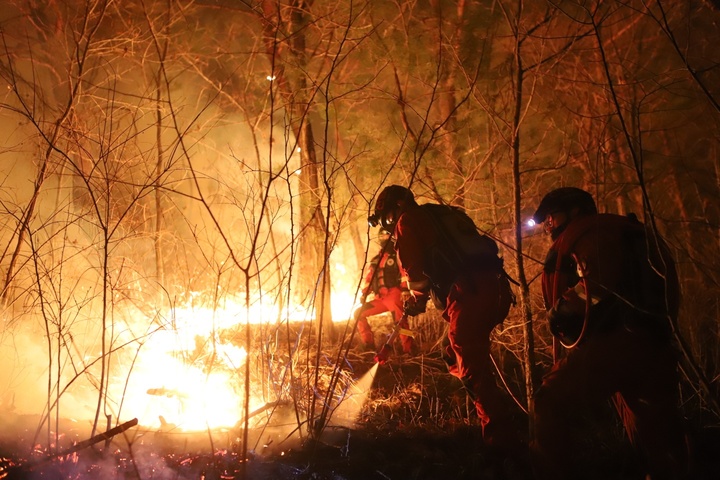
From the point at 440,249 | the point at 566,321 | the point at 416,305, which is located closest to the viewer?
the point at 566,321

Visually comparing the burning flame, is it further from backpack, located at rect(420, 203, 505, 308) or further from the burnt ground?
backpack, located at rect(420, 203, 505, 308)

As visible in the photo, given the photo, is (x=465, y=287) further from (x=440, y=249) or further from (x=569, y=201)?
(x=569, y=201)

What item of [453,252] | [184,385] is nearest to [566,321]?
[453,252]

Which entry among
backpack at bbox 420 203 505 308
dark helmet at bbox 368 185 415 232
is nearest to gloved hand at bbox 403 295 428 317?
backpack at bbox 420 203 505 308

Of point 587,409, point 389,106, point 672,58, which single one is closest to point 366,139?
point 389,106

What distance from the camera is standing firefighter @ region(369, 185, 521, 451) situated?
372 cm

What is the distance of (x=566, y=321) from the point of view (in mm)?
3045

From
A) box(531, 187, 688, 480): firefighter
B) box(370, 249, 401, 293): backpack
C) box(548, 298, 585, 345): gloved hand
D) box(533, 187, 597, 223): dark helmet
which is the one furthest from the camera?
box(370, 249, 401, 293): backpack

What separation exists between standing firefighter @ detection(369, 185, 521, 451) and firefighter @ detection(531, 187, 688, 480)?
2.53 feet

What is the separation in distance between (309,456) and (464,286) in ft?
5.68

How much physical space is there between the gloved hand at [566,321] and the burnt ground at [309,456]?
1.11 m

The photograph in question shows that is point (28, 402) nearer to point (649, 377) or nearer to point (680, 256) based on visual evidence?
point (649, 377)

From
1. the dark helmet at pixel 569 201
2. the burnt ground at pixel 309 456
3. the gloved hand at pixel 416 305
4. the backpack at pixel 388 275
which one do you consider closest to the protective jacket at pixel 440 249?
the gloved hand at pixel 416 305

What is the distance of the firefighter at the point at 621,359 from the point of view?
9.23ft
